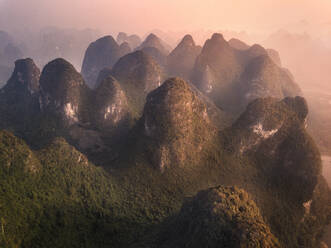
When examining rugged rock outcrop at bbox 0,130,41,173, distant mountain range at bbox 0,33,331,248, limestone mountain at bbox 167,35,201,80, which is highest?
limestone mountain at bbox 167,35,201,80

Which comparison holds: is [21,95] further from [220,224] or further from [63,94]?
[220,224]

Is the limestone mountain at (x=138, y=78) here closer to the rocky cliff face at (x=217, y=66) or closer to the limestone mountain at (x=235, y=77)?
the rocky cliff face at (x=217, y=66)

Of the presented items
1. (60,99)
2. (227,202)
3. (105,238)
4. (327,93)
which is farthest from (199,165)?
(327,93)

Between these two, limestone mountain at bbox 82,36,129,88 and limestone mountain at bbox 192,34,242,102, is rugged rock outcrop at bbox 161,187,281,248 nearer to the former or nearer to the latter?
limestone mountain at bbox 192,34,242,102

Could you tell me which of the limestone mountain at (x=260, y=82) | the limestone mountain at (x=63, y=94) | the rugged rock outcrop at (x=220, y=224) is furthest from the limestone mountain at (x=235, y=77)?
the rugged rock outcrop at (x=220, y=224)

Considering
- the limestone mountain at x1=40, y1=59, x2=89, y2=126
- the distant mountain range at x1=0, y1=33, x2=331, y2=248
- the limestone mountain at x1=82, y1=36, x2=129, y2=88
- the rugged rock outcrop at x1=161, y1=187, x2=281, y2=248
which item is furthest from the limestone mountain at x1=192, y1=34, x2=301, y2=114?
the rugged rock outcrop at x1=161, y1=187, x2=281, y2=248
